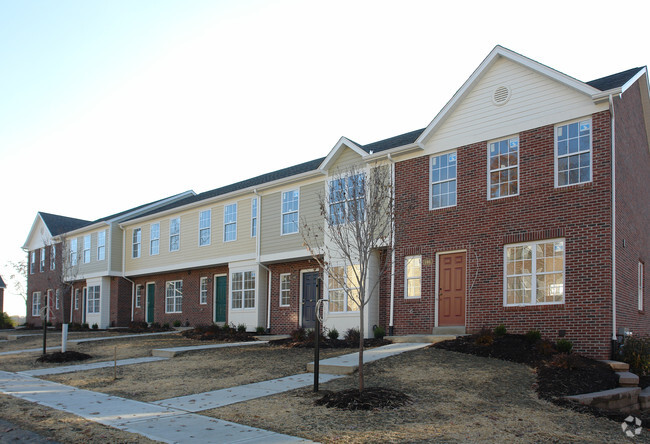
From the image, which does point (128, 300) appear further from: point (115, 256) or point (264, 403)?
point (264, 403)

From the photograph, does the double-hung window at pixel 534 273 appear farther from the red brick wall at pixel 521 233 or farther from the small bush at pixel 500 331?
the small bush at pixel 500 331

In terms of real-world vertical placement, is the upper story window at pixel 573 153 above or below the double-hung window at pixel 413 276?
above

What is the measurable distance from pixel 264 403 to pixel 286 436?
2.08m

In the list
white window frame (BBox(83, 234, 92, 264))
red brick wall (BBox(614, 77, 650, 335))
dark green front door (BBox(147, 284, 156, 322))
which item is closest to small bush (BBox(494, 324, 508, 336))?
red brick wall (BBox(614, 77, 650, 335))

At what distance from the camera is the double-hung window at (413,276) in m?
17.2

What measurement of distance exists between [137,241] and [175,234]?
4.18m

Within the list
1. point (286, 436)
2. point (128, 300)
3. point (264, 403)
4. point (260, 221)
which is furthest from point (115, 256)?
point (286, 436)

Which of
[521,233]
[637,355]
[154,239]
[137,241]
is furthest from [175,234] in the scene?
[637,355]

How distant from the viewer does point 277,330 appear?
74.9ft

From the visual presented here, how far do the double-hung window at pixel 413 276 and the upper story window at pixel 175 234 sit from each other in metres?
14.1

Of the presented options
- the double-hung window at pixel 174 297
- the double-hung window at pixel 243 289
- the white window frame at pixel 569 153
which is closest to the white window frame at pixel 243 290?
the double-hung window at pixel 243 289

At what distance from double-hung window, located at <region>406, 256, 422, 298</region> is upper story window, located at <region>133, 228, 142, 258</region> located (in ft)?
60.4

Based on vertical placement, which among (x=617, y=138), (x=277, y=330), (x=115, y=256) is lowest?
(x=277, y=330)

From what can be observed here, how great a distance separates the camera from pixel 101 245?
3322 centimetres
